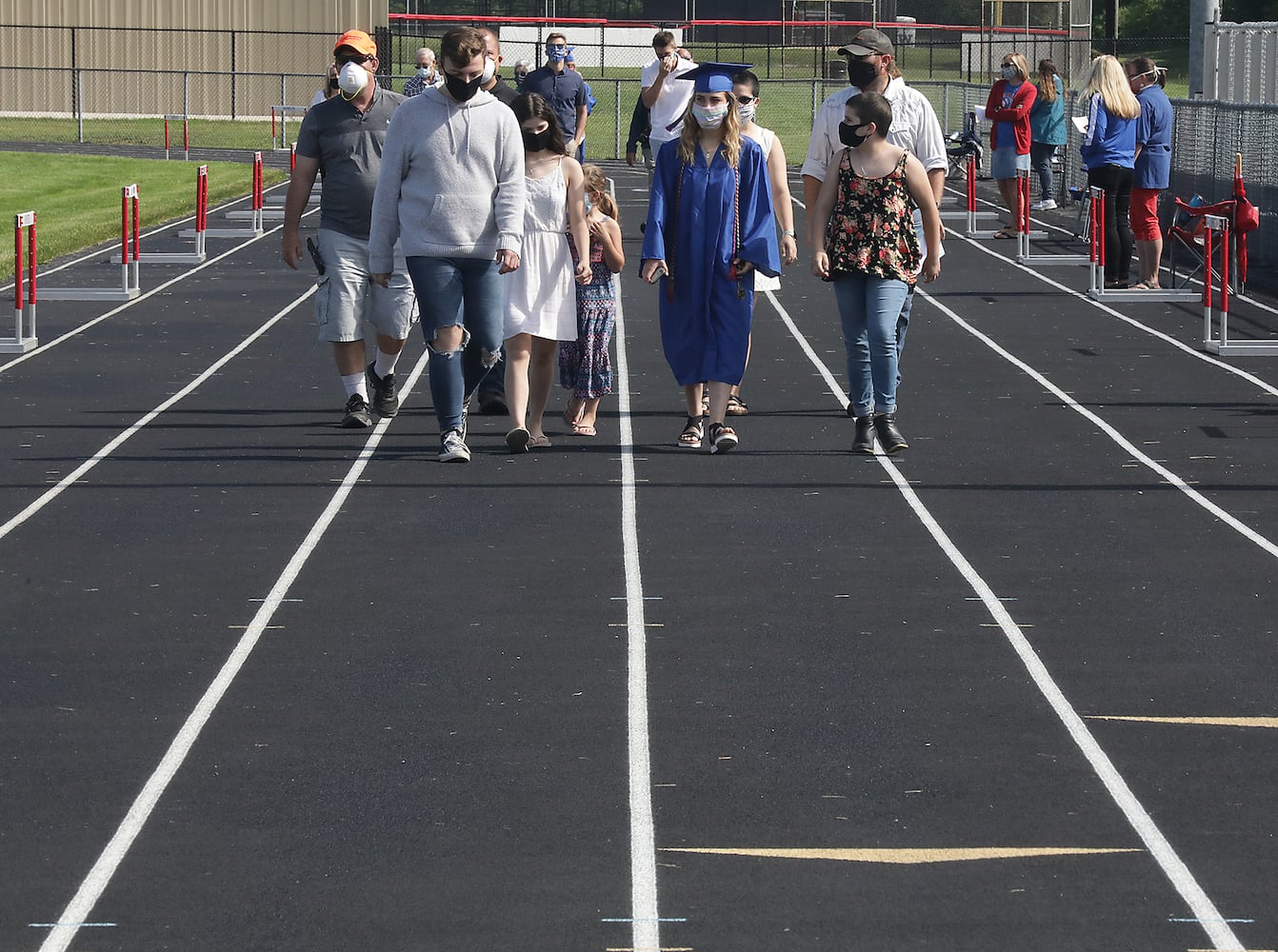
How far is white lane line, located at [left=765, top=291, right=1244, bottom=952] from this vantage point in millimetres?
4930

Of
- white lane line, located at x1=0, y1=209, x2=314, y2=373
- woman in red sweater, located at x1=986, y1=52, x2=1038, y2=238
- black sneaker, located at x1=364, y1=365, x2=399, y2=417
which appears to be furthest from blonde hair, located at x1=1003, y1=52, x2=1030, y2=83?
black sneaker, located at x1=364, y1=365, x2=399, y2=417

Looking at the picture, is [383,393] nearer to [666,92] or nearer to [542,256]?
[542,256]

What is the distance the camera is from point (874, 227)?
10688 millimetres

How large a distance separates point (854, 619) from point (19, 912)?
349 cm

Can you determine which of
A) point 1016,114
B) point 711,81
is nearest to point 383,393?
point 711,81

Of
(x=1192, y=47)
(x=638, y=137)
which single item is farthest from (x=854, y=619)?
(x=1192, y=47)

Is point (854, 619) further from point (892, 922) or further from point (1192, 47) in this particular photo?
point (1192, 47)

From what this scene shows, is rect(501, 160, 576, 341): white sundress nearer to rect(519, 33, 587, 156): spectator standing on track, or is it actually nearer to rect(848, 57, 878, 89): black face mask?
rect(848, 57, 878, 89): black face mask

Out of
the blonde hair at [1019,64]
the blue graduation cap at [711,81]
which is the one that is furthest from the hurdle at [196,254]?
the blue graduation cap at [711,81]

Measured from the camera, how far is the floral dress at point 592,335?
11281 millimetres

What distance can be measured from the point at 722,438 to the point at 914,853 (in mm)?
5787

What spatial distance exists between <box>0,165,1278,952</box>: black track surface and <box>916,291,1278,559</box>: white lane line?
7 cm

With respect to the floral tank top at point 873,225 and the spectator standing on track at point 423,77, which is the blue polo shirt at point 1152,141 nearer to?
the spectator standing on track at point 423,77

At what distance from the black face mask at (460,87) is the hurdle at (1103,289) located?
8.72 meters
